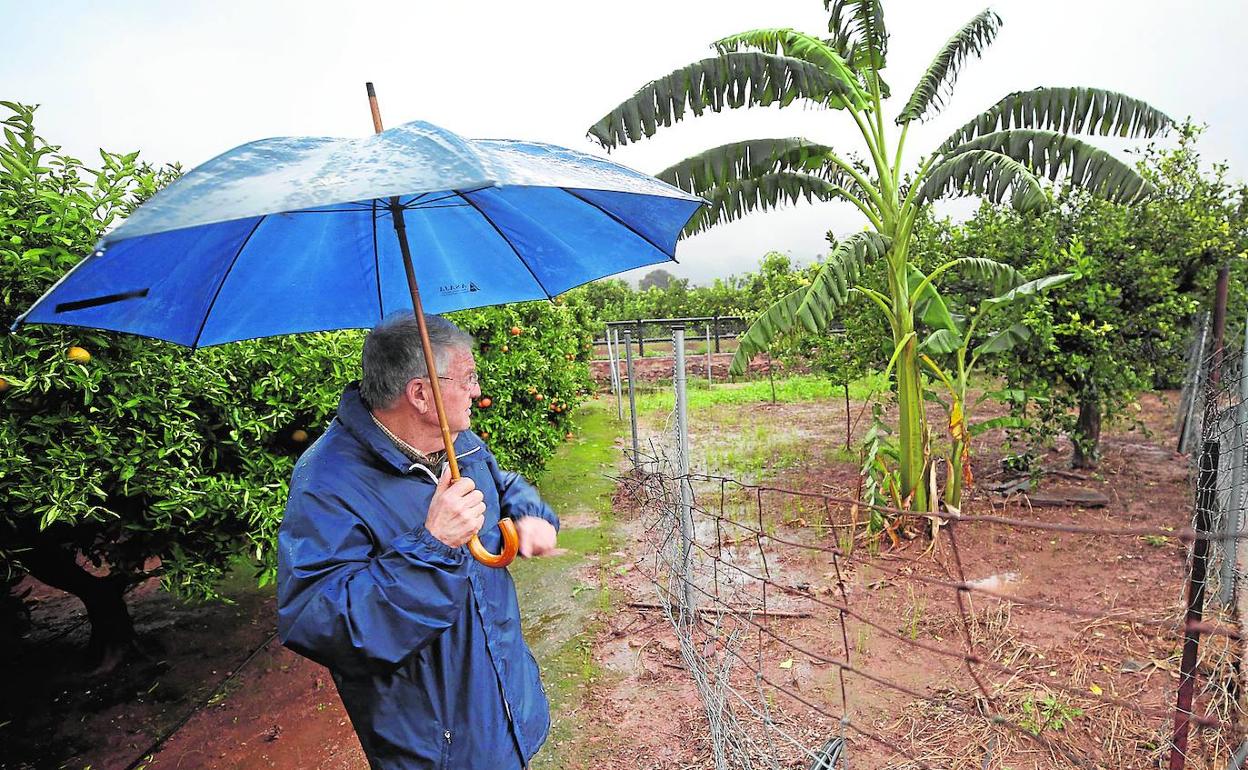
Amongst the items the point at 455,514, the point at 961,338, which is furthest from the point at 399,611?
the point at 961,338

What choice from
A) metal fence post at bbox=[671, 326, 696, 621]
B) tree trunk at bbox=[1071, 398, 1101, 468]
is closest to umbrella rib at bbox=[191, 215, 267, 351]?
metal fence post at bbox=[671, 326, 696, 621]

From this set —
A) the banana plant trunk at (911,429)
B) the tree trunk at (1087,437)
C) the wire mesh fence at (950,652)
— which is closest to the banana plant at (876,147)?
the banana plant trunk at (911,429)

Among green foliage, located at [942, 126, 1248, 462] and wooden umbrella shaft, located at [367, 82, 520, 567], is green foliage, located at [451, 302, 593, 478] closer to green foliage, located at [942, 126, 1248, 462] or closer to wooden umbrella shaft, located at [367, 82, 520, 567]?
wooden umbrella shaft, located at [367, 82, 520, 567]

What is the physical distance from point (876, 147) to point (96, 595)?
18.3 ft

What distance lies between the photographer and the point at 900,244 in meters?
4.75

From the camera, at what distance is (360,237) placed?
203 cm

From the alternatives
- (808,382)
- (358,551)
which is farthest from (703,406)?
(358,551)

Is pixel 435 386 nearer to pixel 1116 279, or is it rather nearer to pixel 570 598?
pixel 570 598

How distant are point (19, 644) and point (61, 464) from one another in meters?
2.19

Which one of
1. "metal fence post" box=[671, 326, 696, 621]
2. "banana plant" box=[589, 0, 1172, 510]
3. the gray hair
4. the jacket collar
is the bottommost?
"metal fence post" box=[671, 326, 696, 621]

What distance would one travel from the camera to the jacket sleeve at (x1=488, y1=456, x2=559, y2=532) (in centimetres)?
192

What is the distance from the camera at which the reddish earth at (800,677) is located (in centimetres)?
282

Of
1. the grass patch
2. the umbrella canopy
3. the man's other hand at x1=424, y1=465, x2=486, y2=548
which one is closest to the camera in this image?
the umbrella canopy

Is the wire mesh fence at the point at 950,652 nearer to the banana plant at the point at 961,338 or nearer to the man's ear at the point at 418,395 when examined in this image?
the banana plant at the point at 961,338
